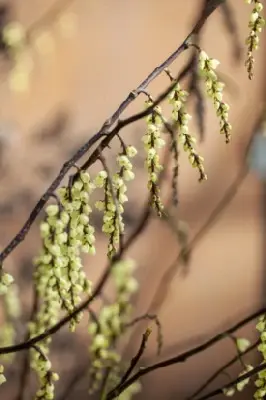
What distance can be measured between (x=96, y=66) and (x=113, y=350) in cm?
100

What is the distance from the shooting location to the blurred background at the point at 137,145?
1.53 meters

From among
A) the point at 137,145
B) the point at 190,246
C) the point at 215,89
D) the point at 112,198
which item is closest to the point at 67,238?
the point at 112,198

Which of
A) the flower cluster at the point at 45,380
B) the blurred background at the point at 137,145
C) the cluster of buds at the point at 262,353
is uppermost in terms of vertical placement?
the blurred background at the point at 137,145

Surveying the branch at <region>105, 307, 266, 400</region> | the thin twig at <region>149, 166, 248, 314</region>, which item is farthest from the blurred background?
the branch at <region>105, 307, 266, 400</region>

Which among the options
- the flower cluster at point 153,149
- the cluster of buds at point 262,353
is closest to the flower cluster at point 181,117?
the flower cluster at point 153,149

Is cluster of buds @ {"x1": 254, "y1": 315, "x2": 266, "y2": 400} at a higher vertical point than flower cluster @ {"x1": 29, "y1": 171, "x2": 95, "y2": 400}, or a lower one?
lower

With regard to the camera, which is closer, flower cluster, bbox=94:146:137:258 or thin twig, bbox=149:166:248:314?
flower cluster, bbox=94:146:137:258

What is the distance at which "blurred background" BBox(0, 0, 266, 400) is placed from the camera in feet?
5.03

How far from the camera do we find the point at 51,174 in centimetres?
157

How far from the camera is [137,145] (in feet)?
5.05

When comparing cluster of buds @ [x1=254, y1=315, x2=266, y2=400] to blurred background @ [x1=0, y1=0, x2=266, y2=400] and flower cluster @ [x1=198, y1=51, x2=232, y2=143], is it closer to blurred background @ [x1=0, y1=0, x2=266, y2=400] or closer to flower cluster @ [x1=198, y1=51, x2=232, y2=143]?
flower cluster @ [x1=198, y1=51, x2=232, y2=143]

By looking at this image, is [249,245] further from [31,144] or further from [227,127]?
[227,127]

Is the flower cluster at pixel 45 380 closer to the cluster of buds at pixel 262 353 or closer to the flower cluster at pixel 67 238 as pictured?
the flower cluster at pixel 67 238

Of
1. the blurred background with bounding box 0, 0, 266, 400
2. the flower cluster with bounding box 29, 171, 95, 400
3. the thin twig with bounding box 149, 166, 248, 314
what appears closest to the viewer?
the flower cluster with bounding box 29, 171, 95, 400
